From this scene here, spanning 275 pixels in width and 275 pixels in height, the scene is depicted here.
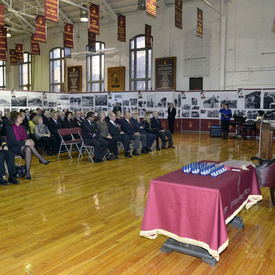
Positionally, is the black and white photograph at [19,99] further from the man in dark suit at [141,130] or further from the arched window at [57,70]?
the man in dark suit at [141,130]

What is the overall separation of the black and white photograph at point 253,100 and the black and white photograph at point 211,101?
175 centimetres

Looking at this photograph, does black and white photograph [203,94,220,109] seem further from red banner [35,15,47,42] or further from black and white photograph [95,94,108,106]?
red banner [35,15,47,42]

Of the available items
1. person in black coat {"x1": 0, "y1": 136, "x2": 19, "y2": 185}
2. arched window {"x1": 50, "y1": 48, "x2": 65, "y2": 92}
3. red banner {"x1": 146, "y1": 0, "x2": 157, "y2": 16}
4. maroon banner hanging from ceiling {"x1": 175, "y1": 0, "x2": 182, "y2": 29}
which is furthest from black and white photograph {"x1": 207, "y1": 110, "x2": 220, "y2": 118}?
person in black coat {"x1": 0, "y1": 136, "x2": 19, "y2": 185}

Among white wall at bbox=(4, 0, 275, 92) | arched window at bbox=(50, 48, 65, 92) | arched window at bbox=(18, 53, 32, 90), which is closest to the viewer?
white wall at bbox=(4, 0, 275, 92)

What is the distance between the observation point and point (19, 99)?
662 inches

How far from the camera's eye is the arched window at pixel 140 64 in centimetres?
2114

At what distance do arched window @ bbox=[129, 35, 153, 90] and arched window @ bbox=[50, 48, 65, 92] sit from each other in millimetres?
6632

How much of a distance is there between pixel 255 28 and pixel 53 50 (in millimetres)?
15985

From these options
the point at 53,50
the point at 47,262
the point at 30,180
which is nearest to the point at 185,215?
the point at 47,262

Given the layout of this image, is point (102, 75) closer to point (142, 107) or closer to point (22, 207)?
point (142, 107)

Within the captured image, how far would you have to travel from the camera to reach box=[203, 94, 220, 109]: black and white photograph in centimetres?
1733

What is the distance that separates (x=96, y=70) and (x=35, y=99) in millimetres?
6693

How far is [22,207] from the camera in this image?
461 cm

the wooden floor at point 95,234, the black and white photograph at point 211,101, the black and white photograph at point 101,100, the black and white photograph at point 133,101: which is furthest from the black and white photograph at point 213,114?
the wooden floor at point 95,234
